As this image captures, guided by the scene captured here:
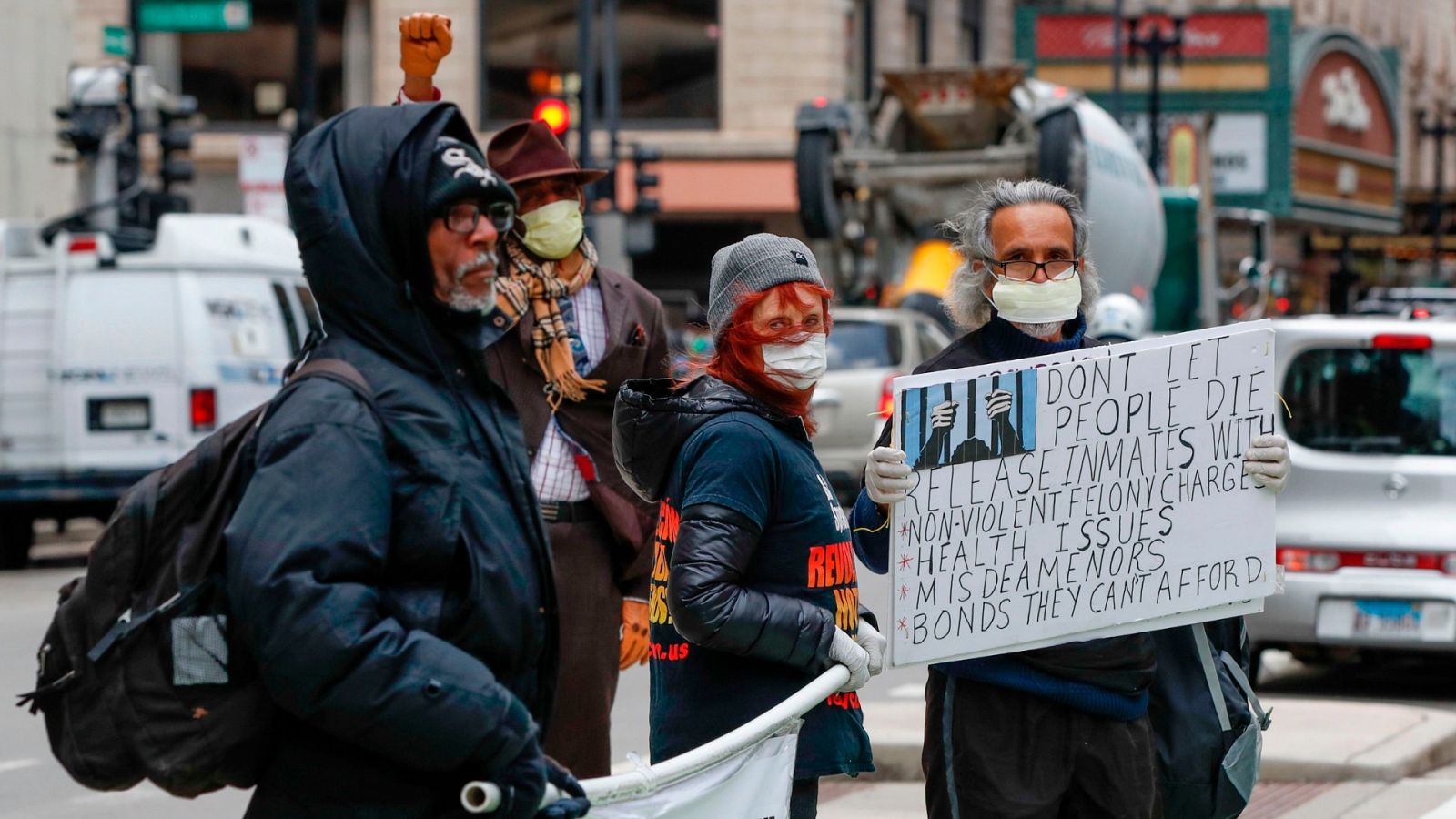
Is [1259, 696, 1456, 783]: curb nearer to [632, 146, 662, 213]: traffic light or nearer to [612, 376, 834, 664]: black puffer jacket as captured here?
[612, 376, 834, 664]: black puffer jacket

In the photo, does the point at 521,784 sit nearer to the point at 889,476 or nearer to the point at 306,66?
the point at 889,476

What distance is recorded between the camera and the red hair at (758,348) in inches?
157

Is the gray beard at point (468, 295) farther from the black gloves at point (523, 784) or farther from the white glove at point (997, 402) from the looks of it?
the white glove at point (997, 402)

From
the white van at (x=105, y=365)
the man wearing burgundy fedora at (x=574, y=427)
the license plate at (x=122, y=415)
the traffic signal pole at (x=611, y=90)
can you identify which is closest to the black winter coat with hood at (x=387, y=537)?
the man wearing burgundy fedora at (x=574, y=427)

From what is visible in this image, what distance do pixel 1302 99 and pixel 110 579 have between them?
4282 centimetres

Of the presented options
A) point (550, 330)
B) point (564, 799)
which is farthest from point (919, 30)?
point (564, 799)

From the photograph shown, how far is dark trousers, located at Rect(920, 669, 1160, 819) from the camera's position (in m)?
4.14

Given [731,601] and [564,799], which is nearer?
[564,799]

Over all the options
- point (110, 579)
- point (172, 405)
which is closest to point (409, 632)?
point (110, 579)

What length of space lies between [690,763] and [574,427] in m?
1.92

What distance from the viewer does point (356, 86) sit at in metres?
37.4

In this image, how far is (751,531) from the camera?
3.83 metres

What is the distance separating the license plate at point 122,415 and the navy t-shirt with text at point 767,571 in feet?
40.3

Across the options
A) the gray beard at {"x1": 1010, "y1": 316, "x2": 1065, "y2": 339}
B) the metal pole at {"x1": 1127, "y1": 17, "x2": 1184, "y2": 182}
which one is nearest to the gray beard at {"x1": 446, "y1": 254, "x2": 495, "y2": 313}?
the gray beard at {"x1": 1010, "y1": 316, "x2": 1065, "y2": 339}
